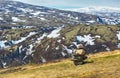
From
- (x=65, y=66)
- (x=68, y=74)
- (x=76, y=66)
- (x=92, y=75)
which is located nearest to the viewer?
(x=92, y=75)

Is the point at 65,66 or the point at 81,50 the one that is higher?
the point at 81,50

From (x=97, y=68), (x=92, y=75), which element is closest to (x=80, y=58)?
(x=97, y=68)

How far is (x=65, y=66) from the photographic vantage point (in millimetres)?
49562

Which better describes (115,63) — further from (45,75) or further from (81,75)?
(45,75)

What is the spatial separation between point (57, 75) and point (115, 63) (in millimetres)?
8169

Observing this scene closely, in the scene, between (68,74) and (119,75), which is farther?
(68,74)

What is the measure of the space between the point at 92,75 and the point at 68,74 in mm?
3906

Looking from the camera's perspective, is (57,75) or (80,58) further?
(80,58)

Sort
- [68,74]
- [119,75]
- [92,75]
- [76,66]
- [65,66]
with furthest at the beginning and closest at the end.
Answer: [65,66] → [76,66] → [68,74] → [92,75] → [119,75]

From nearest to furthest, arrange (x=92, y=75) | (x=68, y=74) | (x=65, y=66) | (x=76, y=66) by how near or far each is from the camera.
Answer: (x=92, y=75) < (x=68, y=74) < (x=76, y=66) < (x=65, y=66)

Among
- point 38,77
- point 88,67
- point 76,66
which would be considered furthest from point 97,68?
point 38,77

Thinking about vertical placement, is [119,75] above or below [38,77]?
above

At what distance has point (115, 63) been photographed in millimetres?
43562

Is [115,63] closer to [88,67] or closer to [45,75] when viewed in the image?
[88,67]
